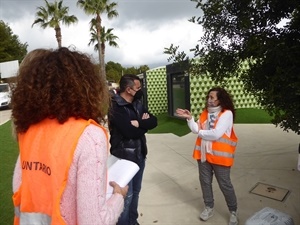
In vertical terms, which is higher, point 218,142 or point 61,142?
point 61,142

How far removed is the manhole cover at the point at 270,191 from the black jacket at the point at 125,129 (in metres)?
2.07

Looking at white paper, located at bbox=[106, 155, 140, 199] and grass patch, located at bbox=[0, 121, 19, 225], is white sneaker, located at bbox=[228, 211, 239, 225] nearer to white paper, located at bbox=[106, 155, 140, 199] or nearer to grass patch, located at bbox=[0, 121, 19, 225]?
white paper, located at bbox=[106, 155, 140, 199]

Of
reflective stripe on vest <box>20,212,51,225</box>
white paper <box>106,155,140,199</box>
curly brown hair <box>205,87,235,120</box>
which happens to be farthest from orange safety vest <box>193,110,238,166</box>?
reflective stripe on vest <box>20,212,51,225</box>

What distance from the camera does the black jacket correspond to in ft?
8.52

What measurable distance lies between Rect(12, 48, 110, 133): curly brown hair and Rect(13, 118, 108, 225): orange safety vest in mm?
47

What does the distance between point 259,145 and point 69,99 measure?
20.2ft

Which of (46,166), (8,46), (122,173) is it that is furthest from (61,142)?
(8,46)

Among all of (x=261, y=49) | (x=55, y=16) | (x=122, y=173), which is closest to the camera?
(x=122, y=173)

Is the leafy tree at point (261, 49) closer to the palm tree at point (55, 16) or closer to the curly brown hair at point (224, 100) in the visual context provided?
the curly brown hair at point (224, 100)

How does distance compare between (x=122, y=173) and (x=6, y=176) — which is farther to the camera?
→ (x=6, y=176)

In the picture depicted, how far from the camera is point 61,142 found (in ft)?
3.52

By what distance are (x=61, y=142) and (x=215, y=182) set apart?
362 cm

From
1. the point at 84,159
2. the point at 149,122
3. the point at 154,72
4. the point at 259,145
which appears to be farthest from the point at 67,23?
the point at 84,159

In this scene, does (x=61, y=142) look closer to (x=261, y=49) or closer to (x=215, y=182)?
(x=261, y=49)
